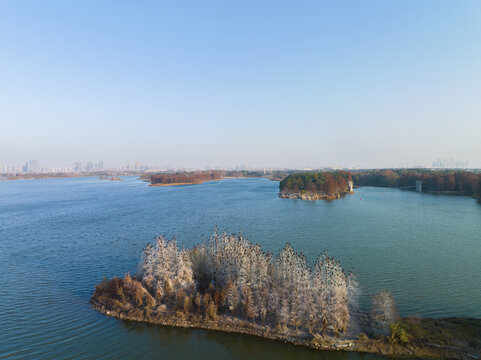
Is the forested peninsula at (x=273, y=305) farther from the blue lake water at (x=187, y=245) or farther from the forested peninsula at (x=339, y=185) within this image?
the forested peninsula at (x=339, y=185)

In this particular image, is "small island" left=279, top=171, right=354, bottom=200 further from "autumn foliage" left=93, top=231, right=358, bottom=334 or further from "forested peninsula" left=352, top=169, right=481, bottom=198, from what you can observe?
"autumn foliage" left=93, top=231, right=358, bottom=334

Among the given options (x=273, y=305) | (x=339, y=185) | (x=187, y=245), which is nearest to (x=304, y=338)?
(x=273, y=305)

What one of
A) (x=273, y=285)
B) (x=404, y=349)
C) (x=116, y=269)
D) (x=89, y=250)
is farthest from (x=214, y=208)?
(x=404, y=349)

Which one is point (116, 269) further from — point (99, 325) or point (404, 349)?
point (404, 349)

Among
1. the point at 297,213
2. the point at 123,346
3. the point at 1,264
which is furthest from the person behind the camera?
the point at 297,213

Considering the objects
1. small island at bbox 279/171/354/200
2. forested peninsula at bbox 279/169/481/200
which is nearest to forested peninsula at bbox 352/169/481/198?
forested peninsula at bbox 279/169/481/200

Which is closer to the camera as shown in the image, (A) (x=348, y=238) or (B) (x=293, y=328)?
(B) (x=293, y=328)

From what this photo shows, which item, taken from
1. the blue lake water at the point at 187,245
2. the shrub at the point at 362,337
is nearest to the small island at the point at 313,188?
the blue lake water at the point at 187,245
